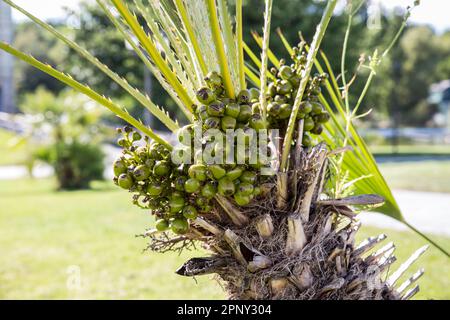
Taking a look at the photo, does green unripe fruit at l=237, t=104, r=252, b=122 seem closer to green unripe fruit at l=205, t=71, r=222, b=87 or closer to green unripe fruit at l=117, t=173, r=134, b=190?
green unripe fruit at l=205, t=71, r=222, b=87

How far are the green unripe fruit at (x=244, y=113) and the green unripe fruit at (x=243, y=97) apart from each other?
18 millimetres

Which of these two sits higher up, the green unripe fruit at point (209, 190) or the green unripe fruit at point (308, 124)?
the green unripe fruit at point (308, 124)

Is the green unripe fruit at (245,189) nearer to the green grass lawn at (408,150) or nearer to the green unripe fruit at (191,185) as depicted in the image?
the green unripe fruit at (191,185)

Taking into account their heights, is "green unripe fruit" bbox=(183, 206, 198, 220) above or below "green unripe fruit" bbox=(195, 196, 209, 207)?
below

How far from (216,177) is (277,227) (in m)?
0.35

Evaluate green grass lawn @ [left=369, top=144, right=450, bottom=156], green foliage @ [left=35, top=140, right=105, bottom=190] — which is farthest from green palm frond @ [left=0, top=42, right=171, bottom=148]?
green grass lawn @ [left=369, top=144, right=450, bottom=156]

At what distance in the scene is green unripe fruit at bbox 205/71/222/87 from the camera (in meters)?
1.48

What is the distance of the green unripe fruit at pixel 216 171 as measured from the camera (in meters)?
1.45

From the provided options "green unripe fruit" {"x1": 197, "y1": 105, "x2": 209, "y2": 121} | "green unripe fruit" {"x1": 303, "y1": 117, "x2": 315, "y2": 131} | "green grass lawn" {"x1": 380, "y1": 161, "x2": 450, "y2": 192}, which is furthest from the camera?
"green grass lawn" {"x1": 380, "y1": 161, "x2": 450, "y2": 192}

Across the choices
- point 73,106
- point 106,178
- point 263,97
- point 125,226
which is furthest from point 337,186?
point 106,178

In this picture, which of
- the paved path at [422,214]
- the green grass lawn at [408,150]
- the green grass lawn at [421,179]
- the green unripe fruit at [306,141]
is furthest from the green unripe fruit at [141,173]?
the green grass lawn at [408,150]

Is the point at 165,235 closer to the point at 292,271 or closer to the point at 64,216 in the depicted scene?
the point at 292,271

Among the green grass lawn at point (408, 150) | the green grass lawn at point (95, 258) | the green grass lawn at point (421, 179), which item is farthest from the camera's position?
the green grass lawn at point (408, 150)

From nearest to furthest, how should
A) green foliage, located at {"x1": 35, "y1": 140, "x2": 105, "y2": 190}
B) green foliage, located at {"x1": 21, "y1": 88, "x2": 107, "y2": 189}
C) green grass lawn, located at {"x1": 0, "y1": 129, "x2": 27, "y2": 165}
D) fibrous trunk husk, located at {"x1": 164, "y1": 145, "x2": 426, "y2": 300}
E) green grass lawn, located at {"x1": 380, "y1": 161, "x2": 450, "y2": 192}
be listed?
fibrous trunk husk, located at {"x1": 164, "y1": 145, "x2": 426, "y2": 300}, green grass lawn, located at {"x1": 380, "y1": 161, "x2": 450, "y2": 192}, green foliage, located at {"x1": 21, "y1": 88, "x2": 107, "y2": 189}, green foliage, located at {"x1": 35, "y1": 140, "x2": 105, "y2": 190}, green grass lawn, located at {"x1": 0, "y1": 129, "x2": 27, "y2": 165}
